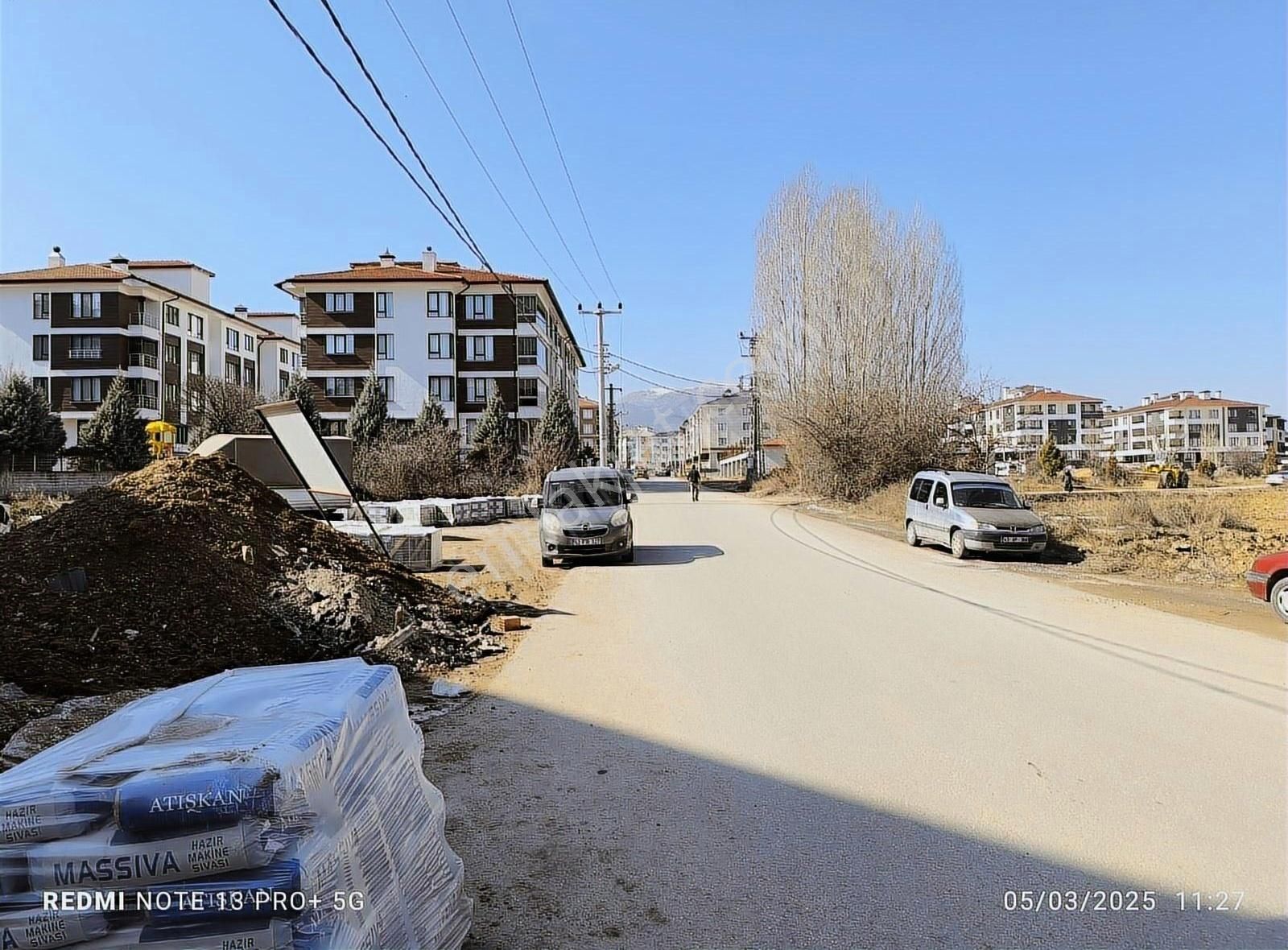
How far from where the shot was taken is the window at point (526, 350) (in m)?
59.2

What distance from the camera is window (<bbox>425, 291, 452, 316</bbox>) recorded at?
58656 millimetres

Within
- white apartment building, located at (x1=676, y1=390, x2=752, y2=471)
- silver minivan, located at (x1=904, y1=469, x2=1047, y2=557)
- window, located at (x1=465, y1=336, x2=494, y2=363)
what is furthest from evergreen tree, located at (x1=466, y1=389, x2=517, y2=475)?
white apartment building, located at (x1=676, y1=390, x2=752, y2=471)

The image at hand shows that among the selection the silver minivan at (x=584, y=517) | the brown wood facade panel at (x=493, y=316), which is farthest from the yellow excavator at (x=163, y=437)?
the silver minivan at (x=584, y=517)

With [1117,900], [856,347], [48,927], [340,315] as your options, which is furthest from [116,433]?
[1117,900]

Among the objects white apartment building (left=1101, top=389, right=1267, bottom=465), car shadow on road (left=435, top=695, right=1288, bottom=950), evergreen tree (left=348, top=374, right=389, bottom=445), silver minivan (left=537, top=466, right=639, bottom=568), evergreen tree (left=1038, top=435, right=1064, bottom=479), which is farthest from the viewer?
white apartment building (left=1101, top=389, right=1267, bottom=465)

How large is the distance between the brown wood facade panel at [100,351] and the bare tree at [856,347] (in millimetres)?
44294

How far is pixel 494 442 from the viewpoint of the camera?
49531 mm

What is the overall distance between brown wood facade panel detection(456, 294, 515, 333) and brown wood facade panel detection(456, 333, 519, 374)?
0.72 metres

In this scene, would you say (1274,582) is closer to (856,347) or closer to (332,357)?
(856,347)

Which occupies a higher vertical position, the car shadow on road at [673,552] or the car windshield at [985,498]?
the car windshield at [985,498]

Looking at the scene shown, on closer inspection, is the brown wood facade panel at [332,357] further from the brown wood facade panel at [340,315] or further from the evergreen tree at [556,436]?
the evergreen tree at [556,436]

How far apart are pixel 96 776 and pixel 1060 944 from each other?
3604 millimetres

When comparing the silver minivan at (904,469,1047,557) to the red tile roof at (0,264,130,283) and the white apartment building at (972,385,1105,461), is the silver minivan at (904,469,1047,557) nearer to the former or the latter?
the red tile roof at (0,264,130,283)

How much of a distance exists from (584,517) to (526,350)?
43.7 meters
